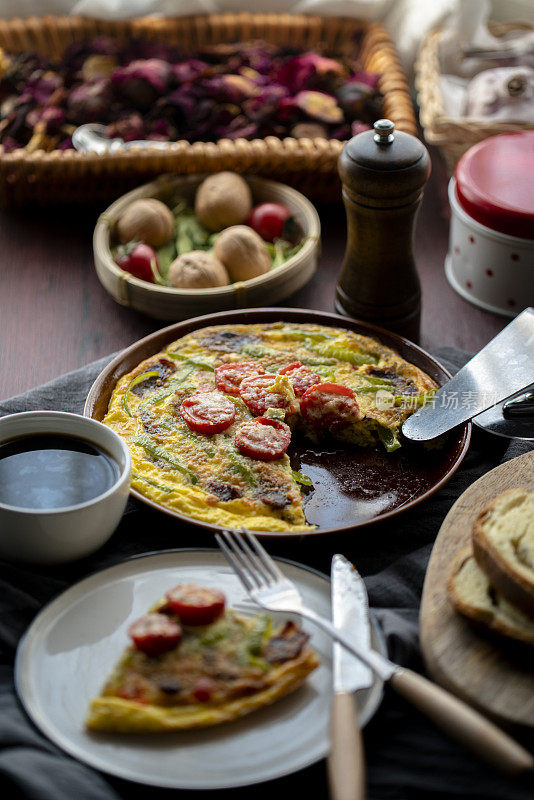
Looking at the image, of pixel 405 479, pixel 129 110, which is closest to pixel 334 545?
pixel 405 479

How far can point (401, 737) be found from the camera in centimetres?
198

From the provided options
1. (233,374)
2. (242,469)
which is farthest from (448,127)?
(242,469)

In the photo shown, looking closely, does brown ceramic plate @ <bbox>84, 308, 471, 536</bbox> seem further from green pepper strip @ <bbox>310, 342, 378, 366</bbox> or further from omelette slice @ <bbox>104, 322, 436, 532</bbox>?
green pepper strip @ <bbox>310, 342, 378, 366</bbox>

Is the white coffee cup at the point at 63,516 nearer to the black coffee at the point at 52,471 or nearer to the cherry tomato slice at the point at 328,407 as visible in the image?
the black coffee at the point at 52,471

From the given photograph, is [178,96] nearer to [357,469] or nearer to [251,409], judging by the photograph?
[251,409]

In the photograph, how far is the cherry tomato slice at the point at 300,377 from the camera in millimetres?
2973

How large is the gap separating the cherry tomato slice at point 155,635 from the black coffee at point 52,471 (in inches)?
17.4

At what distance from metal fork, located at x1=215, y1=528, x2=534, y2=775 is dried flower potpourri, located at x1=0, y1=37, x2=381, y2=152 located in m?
2.74

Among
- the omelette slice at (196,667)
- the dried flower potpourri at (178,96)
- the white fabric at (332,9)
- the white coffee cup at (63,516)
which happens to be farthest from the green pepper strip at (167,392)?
the white fabric at (332,9)

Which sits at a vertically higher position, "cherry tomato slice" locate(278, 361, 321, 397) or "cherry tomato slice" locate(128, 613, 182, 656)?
"cherry tomato slice" locate(128, 613, 182, 656)

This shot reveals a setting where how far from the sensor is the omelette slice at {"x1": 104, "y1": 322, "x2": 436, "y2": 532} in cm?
257

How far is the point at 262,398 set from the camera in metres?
2.89

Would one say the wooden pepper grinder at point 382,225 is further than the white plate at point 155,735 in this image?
Yes

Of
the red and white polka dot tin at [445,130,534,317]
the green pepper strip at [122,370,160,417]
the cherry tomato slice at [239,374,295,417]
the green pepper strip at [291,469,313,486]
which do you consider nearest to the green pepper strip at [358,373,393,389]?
the cherry tomato slice at [239,374,295,417]
